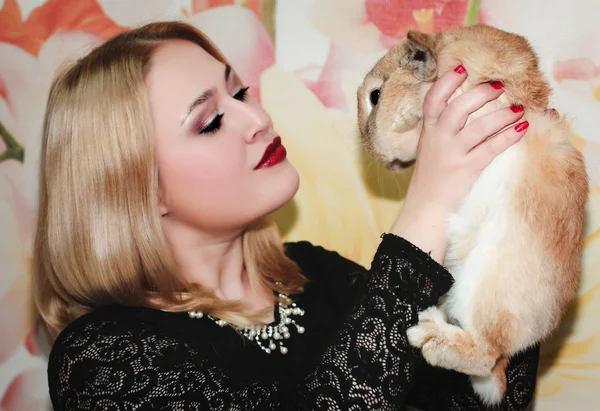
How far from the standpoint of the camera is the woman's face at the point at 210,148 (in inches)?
45.8

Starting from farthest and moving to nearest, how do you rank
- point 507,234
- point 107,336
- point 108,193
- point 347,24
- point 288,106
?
point 288,106
point 347,24
point 108,193
point 107,336
point 507,234

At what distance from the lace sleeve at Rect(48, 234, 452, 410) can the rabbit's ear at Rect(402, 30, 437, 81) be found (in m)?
0.31

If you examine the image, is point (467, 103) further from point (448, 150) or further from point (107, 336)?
point (107, 336)

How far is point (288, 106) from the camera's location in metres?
1.64

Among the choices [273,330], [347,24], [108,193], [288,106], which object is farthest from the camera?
[288,106]

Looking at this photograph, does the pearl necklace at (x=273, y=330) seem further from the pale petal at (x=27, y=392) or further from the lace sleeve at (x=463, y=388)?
the pale petal at (x=27, y=392)

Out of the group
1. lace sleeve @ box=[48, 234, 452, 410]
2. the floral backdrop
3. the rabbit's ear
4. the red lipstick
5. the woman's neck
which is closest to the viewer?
lace sleeve @ box=[48, 234, 452, 410]

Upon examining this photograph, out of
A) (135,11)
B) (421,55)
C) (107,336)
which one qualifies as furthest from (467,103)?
(135,11)

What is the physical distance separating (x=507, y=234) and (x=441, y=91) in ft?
0.87

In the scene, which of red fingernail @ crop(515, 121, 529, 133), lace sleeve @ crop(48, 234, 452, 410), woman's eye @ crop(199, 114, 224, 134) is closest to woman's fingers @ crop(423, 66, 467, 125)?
red fingernail @ crop(515, 121, 529, 133)

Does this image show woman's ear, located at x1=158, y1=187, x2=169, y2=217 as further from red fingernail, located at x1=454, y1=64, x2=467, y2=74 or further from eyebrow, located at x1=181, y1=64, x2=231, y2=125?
red fingernail, located at x1=454, y1=64, x2=467, y2=74

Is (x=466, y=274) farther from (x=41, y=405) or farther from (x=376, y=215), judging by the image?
(x=41, y=405)

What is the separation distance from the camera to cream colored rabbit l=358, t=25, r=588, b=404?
3.21 feet

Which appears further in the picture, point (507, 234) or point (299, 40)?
point (299, 40)
